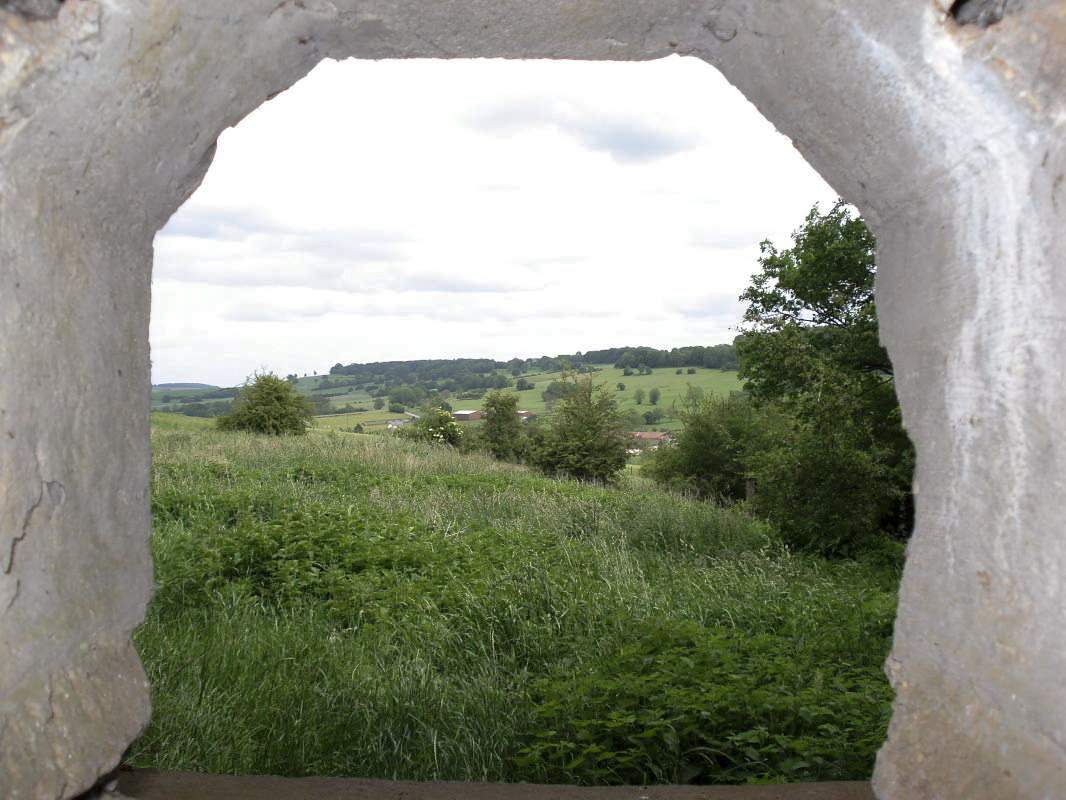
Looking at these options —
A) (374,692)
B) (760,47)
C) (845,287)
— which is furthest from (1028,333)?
(845,287)

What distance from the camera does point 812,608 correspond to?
19.6 feet

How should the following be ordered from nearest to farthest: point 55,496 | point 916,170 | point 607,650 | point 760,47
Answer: point 55,496, point 916,170, point 760,47, point 607,650

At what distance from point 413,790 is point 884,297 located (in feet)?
6.84

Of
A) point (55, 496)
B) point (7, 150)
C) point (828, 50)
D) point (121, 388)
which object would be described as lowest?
point (55, 496)

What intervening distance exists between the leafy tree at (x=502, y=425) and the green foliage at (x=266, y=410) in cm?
568

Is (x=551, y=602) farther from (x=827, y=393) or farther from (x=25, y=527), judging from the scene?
(x=827, y=393)

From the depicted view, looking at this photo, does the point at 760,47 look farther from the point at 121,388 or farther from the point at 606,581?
the point at 606,581

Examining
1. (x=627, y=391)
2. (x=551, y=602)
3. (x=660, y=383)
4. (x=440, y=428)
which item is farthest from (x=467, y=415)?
(x=551, y=602)

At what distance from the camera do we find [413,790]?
277 cm

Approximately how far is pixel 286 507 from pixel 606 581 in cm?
388

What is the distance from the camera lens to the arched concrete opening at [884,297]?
166 cm

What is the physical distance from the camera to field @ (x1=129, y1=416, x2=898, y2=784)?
3650mm

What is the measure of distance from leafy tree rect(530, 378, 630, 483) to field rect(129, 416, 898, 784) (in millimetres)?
10835

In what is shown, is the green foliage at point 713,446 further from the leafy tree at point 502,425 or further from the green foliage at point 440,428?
the green foliage at point 440,428
